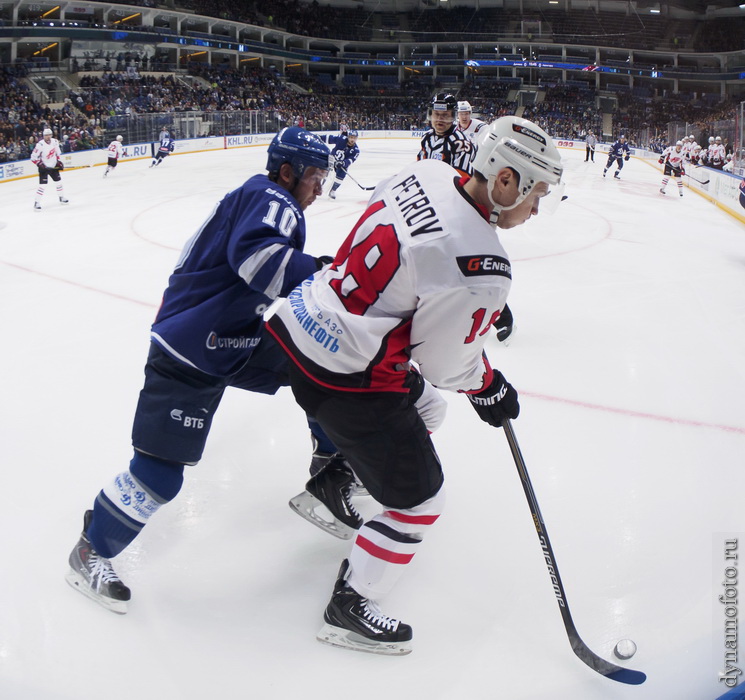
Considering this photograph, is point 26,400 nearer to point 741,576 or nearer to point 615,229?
point 741,576

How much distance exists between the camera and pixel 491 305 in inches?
57.7

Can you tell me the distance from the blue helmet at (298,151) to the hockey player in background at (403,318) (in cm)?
44

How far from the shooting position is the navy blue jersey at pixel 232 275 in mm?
1771

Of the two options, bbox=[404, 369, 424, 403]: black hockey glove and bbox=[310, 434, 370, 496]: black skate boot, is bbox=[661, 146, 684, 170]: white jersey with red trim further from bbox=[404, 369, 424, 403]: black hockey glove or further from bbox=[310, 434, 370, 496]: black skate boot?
bbox=[404, 369, 424, 403]: black hockey glove

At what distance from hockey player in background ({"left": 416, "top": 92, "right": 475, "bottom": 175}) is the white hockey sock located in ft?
12.7

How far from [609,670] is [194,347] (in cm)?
150

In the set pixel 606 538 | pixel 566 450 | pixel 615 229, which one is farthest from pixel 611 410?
pixel 615 229

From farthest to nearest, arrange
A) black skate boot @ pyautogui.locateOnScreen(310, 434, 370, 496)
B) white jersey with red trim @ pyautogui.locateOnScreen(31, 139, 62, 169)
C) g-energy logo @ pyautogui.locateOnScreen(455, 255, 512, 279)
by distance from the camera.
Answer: white jersey with red trim @ pyautogui.locateOnScreen(31, 139, 62, 169) < black skate boot @ pyautogui.locateOnScreen(310, 434, 370, 496) < g-energy logo @ pyautogui.locateOnScreen(455, 255, 512, 279)

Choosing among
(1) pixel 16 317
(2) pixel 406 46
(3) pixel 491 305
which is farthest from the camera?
(2) pixel 406 46

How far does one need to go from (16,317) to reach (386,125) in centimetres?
2747

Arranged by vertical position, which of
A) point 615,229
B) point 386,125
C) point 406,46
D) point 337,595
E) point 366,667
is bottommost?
point 366,667

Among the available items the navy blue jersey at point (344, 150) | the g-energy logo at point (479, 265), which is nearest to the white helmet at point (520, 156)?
the g-energy logo at point (479, 265)

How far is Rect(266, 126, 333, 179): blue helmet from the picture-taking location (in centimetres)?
197

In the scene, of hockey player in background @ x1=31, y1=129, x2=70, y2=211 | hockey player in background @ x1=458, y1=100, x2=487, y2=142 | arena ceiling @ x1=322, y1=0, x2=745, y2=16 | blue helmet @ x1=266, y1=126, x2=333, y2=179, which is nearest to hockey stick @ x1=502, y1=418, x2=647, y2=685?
blue helmet @ x1=266, y1=126, x2=333, y2=179
